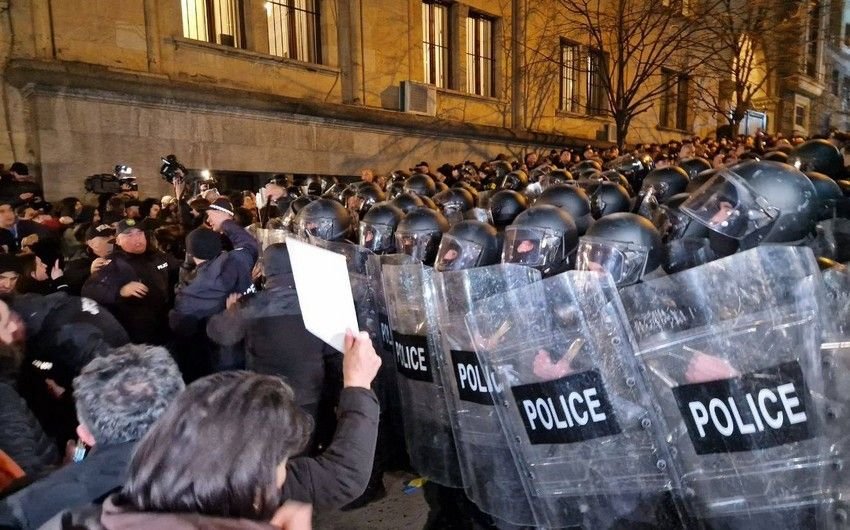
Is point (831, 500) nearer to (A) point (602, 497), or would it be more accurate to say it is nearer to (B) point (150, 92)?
(A) point (602, 497)

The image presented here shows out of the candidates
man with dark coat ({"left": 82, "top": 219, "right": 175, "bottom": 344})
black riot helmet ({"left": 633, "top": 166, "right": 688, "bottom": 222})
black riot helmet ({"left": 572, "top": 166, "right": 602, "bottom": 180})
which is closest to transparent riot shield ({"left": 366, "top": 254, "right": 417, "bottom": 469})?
man with dark coat ({"left": 82, "top": 219, "right": 175, "bottom": 344})

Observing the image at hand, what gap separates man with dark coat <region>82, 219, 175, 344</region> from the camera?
4133 mm

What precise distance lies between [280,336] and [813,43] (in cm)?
3721

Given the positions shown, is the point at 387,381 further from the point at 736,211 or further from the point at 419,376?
the point at 736,211

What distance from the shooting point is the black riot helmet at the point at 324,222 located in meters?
5.21

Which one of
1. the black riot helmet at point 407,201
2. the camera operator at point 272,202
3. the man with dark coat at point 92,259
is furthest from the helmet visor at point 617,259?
the camera operator at point 272,202

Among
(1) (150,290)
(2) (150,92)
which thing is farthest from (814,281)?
(2) (150,92)

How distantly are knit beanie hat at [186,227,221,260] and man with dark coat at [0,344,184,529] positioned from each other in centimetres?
248

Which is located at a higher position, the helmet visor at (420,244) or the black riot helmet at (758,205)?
the black riot helmet at (758,205)

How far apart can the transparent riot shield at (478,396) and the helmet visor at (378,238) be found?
2101 mm

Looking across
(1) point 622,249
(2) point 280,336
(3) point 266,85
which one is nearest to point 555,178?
(1) point 622,249

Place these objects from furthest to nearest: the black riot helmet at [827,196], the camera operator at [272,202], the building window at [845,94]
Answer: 1. the building window at [845,94]
2. the camera operator at [272,202]
3. the black riot helmet at [827,196]

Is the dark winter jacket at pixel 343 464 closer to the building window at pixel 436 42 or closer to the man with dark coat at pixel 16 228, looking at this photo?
the man with dark coat at pixel 16 228

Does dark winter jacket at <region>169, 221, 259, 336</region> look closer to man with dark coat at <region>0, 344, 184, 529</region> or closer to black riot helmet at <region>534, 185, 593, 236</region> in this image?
man with dark coat at <region>0, 344, 184, 529</region>
